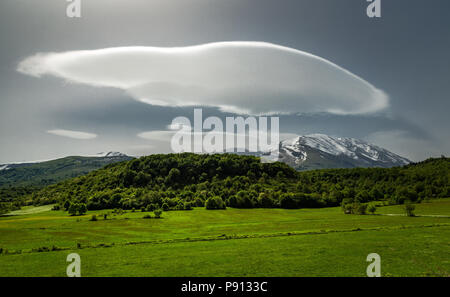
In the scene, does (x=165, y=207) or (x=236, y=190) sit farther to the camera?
(x=236, y=190)

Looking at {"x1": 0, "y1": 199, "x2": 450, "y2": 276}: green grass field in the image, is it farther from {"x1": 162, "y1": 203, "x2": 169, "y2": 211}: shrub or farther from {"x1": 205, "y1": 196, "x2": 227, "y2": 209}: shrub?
{"x1": 205, "y1": 196, "x2": 227, "y2": 209}: shrub

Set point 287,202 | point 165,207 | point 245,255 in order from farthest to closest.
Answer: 1. point 287,202
2. point 165,207
3. point 245,255

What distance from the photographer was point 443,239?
48.8m

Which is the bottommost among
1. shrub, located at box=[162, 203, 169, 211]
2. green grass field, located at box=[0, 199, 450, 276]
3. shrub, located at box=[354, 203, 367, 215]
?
shrub, located at box=[162, 203, 169, 211]

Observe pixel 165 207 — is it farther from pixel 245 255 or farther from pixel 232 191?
pixel 245 255

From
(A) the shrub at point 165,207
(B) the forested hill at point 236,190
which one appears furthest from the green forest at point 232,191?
(A) the shrub at point 165,207

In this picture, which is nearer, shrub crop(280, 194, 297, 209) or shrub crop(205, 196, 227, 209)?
shrub crop(205, 196, 227, 209)

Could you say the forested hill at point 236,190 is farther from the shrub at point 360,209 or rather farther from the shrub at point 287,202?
the shrub at point 360,209

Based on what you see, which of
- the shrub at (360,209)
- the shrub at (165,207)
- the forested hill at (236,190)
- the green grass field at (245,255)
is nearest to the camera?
the green grass field at (245,255)

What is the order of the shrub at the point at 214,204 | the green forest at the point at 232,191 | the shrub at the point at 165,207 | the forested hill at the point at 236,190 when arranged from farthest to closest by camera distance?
the forested hill at the point at 236,190 → the green forest at the point at 232,191 → the shrub at the point at 165,207 → the shrub at the point at 214,204

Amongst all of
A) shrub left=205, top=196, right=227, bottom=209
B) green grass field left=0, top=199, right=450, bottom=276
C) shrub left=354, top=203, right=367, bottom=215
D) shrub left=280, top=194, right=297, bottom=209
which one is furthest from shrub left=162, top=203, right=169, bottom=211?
shrub left=354, top=203, right=367, bottom=215

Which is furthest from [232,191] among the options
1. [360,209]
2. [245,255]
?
[245,255]
